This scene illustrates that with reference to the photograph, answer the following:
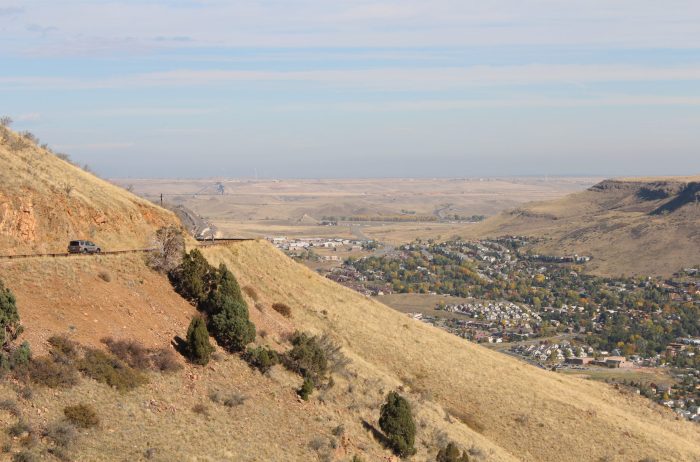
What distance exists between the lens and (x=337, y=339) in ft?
168

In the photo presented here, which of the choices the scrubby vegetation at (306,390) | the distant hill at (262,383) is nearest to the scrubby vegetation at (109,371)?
the distant hill at (262,383)

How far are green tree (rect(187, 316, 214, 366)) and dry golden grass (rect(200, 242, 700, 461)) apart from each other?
12704mm

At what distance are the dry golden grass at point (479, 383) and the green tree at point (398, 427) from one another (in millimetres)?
8086

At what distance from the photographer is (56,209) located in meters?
44.1

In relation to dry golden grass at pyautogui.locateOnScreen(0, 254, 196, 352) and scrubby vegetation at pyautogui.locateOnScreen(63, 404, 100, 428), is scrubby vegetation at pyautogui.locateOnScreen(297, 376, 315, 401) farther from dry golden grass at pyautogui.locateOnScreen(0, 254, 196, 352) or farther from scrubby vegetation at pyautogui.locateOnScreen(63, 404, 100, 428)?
scrubby vegetation at pyautogui.locateOnScreen(63, 404, 100, 428)

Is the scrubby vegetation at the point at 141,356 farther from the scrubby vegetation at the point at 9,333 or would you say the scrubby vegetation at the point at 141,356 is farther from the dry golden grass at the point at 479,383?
the dry golden grass at the point at 479,383

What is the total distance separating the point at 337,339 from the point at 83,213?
17035 millimetres

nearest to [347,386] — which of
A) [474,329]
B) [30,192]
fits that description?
[30,192]

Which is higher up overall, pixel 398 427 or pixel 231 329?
pixel 231 329

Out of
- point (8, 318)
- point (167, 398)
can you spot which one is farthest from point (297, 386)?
point (8, 318)

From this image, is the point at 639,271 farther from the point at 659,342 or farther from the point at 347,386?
the point at 347,386

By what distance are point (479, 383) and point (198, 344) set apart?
23.2 metres

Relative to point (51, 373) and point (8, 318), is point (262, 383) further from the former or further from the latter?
point (8, 318)

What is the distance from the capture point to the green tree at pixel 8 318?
28398 mm
